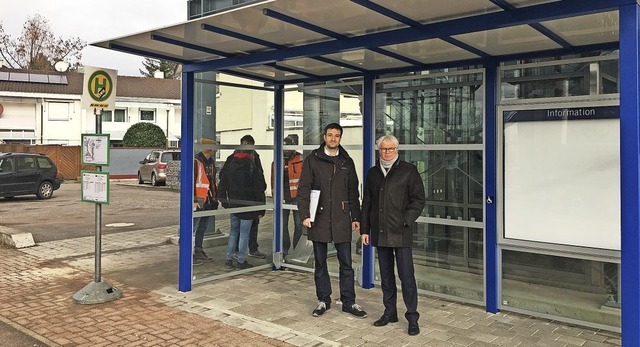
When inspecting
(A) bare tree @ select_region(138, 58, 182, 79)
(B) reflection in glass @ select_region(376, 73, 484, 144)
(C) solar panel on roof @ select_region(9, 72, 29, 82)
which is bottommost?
(B) reflection in glass @ select_region(376, 73, 484, 144)

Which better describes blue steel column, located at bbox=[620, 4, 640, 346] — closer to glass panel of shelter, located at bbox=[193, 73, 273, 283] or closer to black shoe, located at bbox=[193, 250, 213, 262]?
glass panel of shelter, located at bbox=[193, 73, 273, 283]

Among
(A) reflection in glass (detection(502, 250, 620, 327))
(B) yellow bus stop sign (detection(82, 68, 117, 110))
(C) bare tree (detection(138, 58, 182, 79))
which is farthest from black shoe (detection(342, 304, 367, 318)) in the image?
(C) bare tree (detection(138, 58, 182, 79))

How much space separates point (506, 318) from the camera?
17.8 ft

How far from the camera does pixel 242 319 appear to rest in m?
5.36

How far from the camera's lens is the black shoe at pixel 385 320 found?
5145 millimetres

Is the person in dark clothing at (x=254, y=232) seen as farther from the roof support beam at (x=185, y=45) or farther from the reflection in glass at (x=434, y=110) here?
the reflection in glass at (x=434, y=110)

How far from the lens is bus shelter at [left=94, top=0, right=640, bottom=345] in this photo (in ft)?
14.0

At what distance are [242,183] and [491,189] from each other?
334 centimetres

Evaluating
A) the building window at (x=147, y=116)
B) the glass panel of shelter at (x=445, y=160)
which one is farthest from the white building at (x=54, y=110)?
the glass panel of shelter at (x=445, y=160)

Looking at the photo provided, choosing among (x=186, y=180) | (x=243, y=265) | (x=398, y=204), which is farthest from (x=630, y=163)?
(x=243, y=265)

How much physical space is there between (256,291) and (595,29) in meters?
4.53

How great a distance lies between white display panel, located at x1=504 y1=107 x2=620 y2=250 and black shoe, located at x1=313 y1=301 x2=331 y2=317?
198cm

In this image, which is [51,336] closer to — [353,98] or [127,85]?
[353,98]

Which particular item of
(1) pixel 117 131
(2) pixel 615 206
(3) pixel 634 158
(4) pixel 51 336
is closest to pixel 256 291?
(4) pixel 51 336
